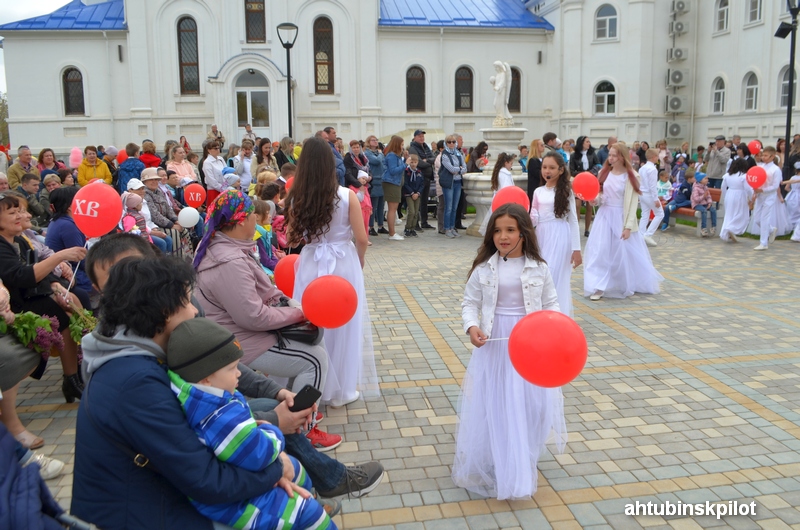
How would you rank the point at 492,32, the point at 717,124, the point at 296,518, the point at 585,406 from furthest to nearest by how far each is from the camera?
the point at 492,32
the point at 717,124
the point at 585,406
the point at 296,518

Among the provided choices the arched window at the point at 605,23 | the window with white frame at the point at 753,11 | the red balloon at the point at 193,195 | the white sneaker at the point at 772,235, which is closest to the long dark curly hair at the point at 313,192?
the red balloon at the point at 193,195

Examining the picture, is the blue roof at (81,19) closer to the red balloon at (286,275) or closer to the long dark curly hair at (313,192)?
the red balloon at (286,275)

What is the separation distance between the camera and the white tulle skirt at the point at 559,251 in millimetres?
7004

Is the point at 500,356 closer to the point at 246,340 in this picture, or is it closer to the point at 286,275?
the point at 246,340

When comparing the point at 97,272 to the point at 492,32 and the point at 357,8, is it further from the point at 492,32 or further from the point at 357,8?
the point at 492,32

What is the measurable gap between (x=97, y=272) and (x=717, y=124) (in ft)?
103

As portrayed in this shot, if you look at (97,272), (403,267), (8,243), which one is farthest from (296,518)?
(403,267)

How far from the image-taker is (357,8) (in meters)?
30.5

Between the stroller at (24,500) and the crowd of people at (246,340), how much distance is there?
3.0 inches

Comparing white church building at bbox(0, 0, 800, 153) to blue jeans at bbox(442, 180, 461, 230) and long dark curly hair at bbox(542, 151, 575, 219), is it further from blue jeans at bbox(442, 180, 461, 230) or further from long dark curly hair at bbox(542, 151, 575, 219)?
long dark curly hair at bbox(542, 151, 575, 219)

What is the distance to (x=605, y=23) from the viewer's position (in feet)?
102

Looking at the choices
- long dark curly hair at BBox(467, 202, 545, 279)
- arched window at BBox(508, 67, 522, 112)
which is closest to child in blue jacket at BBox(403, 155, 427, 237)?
long dark curly hair at BBox(467, 202, 545, 279)

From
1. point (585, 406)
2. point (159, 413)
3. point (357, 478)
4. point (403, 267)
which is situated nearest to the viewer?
point (159, 413)

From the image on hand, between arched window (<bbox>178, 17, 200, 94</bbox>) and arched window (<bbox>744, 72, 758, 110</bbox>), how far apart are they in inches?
952
